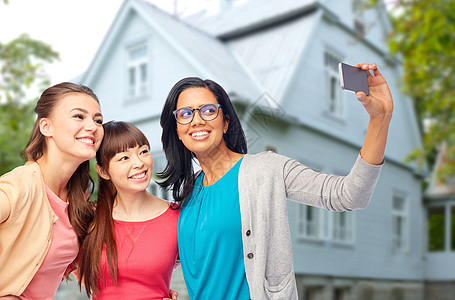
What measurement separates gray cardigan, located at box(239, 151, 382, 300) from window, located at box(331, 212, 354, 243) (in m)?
9.13

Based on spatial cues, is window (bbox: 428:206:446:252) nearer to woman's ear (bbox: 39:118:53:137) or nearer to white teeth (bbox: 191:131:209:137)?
white teeth (bbox: 191:131:209:137)

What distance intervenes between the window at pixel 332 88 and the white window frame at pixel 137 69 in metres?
3.34

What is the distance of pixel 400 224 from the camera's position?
14.2m

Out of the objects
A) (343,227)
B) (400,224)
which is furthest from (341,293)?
(400,224)

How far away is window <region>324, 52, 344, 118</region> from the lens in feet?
36.3

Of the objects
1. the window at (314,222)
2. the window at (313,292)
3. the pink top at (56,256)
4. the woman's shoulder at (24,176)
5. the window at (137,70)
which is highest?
the window at (137,70)

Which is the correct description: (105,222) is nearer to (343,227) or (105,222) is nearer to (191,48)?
(191,48)

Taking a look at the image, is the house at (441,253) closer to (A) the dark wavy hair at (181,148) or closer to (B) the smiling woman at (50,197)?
(A) the dark wavy hair at (181,148)

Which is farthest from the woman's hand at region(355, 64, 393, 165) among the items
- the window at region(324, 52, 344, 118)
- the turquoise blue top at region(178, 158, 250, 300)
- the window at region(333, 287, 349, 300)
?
the window at region(333, 287, 349, 300)

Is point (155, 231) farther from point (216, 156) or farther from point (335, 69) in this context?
point (335, 69)

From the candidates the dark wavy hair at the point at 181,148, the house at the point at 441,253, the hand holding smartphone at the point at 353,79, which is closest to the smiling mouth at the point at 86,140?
the dark wavy hair at the point at 181,148

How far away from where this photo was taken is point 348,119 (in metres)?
11.6

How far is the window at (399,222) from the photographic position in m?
13.8

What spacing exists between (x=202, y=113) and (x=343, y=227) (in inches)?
385
